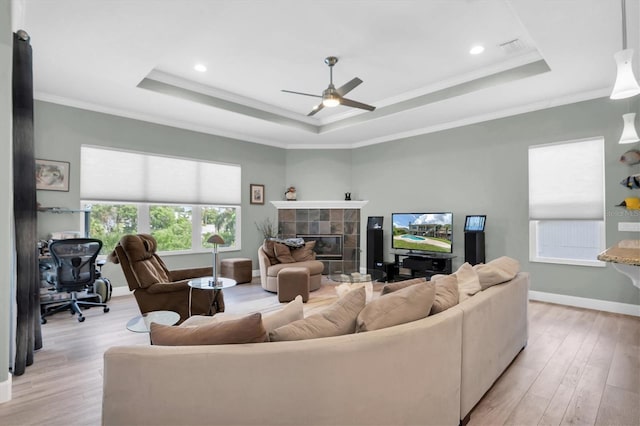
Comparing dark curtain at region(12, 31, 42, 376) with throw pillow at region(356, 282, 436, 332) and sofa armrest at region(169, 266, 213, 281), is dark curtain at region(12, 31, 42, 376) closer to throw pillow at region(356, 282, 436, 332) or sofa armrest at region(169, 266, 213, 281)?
sofa armrest at region(169, 266, 213, 281)

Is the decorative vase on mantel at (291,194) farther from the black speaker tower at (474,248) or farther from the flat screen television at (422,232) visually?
the black speaker tower at (474,248)

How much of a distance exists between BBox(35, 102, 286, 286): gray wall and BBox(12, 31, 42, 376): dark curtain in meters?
2.25

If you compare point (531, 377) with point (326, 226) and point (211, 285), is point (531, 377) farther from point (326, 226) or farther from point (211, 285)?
point (326, 226)

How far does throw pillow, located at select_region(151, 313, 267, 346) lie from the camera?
1.37 meters

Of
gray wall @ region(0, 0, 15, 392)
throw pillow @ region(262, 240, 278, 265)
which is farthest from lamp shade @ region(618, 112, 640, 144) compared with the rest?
gray wall @ region(0, 0, 15, 392)

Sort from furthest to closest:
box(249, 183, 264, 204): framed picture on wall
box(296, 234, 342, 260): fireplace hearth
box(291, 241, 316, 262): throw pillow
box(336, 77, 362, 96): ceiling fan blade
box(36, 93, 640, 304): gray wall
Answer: box(296, 234, 342, 260): fireplace hearth, box(249, 183, 264, 204): framed picture on wall, box(291, 241, 316, 262): throw pillow, box(36, 93, 640, 304): gray wall, box(336, 77, 362, 96): ceiling fan blade

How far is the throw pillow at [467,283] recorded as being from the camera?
7.38 feet

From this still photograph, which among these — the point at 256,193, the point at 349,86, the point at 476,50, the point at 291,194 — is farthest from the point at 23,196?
the point at 291,194

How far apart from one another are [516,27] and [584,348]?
10.4 feet

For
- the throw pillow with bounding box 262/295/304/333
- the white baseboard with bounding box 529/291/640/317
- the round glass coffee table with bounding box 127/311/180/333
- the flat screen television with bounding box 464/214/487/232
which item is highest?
the flat screen television with bounding box 464/214/487/232

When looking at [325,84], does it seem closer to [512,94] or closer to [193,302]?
[512,94]

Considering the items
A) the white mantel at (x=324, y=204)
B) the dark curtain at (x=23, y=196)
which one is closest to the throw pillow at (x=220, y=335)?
the dark curtain at (x=23, y=196)

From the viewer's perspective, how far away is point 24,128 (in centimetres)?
258

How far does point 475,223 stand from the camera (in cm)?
511
